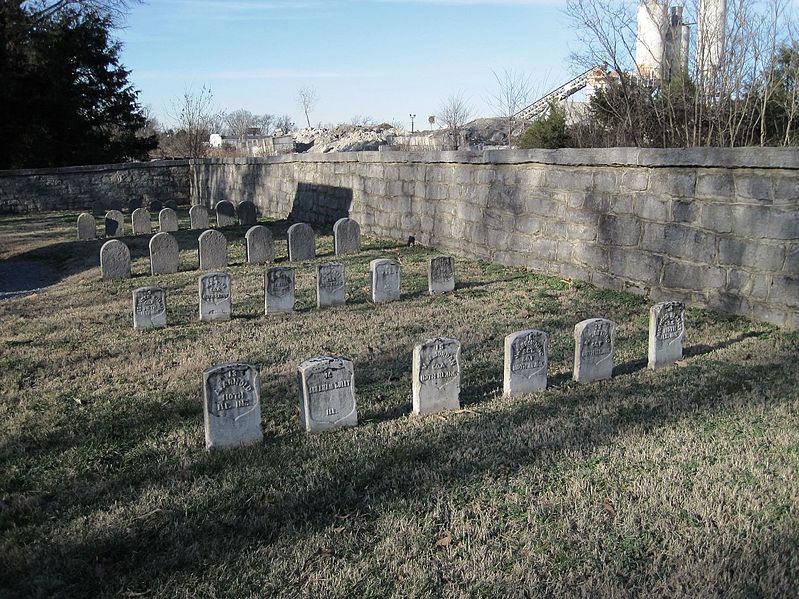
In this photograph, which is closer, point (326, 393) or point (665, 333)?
point (326, 393)

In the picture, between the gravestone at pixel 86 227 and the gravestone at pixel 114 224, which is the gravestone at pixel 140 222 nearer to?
the gravestone at pixel 114 224

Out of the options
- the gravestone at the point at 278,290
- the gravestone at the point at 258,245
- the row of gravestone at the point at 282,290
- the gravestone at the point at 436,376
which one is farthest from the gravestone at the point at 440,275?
the gravestone at the point at 436,376

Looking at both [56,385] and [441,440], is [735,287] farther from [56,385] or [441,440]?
[56,385]

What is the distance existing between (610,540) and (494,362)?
9.67ft

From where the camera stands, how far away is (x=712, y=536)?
139 inches

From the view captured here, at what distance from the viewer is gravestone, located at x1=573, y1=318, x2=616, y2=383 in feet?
18.9

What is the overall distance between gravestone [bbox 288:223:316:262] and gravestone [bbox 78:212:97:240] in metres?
6.36

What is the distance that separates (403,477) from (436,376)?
116 centimetres

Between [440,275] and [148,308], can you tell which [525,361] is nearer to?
[440,275]

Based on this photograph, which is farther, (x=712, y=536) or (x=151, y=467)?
(x=151, y=467)

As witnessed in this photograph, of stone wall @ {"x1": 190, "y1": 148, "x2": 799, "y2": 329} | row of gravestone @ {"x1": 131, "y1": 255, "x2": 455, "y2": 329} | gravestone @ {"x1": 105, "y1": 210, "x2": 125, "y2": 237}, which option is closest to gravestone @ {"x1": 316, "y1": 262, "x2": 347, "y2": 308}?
row of gravestone @ {"x1": 131, "y1": 255, "x2": 455, "y2": 329}

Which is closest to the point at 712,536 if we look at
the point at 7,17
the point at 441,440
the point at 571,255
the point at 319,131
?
the point at 441,440

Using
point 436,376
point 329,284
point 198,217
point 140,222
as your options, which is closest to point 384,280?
point 329,284

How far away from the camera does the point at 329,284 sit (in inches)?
350
